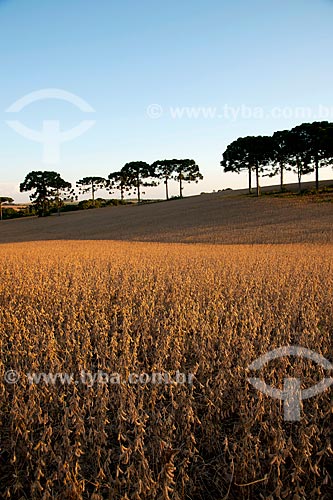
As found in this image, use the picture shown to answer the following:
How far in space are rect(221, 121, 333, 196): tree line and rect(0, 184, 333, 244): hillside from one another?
7770 mm

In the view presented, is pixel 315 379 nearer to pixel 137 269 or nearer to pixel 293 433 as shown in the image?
pixel 293 433

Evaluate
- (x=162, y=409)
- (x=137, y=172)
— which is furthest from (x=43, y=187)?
(x=162, y=409)

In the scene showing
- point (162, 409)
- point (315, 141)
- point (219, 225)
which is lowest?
point (162, 409)

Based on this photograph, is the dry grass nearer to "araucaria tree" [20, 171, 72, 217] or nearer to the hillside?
the hillside

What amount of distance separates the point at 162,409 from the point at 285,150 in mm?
53227

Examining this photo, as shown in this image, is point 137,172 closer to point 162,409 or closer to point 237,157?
point 237,157

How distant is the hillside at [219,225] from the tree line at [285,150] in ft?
25.5

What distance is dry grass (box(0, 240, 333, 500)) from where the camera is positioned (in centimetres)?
261

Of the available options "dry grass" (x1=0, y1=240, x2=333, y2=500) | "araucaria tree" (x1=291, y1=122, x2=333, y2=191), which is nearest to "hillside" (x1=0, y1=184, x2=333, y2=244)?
"araucaria tree" (x1=291, y1=122, x2=333, y2=191)

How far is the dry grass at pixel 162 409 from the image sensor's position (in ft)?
8.57

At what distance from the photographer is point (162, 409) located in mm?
3412

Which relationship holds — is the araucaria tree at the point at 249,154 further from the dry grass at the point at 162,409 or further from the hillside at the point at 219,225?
the dry grass at the point at 162,409

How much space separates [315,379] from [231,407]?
985 mm

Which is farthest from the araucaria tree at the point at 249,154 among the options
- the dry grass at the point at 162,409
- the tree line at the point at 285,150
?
the dry grass at the point at 162,409
